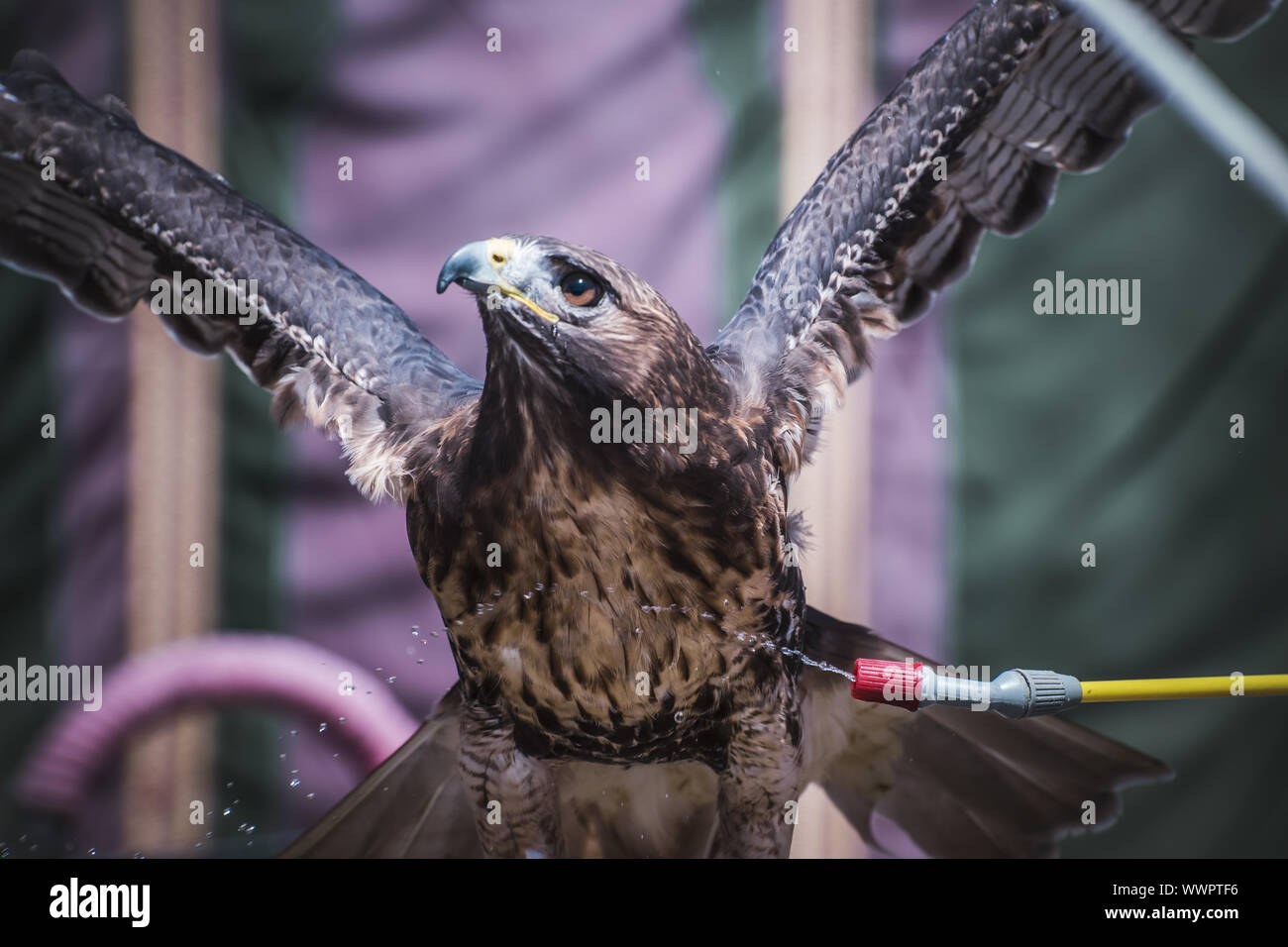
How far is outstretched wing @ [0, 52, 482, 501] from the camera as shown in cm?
131

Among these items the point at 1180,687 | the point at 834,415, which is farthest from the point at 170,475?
the point at 1180,687

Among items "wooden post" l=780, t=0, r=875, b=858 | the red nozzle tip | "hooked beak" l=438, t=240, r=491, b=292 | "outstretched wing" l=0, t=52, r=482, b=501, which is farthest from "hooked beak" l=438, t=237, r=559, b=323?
the red nozzle tip

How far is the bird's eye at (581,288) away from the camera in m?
1.20

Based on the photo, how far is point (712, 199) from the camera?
4.53 ft

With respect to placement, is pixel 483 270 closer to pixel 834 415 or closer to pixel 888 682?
pixel 834 415

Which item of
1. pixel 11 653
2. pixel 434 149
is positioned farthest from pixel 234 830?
pixel 434 149

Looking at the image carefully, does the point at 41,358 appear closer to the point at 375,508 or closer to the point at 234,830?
the point at 375,508

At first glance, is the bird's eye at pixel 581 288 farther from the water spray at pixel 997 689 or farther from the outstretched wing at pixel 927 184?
the water spray at pixel 997 689

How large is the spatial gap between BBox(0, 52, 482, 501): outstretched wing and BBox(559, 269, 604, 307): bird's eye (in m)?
0.21

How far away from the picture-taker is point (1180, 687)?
123 cm

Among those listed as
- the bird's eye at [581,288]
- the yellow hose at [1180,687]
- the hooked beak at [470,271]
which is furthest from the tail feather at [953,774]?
the hooked beak at [470,271]

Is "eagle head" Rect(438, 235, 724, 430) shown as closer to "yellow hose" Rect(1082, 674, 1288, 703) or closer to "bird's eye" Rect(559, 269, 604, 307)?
"bird's eye" Rect(559, 269, 604, 307)

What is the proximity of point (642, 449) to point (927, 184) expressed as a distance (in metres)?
0.54
